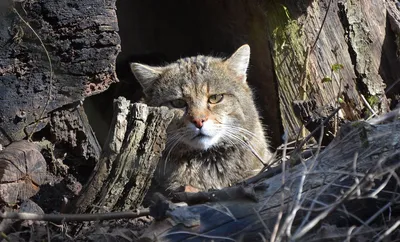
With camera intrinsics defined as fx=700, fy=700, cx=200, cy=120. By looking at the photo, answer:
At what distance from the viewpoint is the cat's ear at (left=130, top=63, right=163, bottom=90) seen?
5.00 m

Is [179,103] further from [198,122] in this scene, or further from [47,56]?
[47,56]

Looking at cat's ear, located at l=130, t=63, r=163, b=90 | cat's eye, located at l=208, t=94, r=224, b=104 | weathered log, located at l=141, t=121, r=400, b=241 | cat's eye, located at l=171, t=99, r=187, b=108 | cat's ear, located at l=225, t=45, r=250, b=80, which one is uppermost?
cat's ear, located at l=130, t=63, r=163, b=90

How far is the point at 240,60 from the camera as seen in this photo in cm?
516

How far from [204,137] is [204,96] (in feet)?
1.20

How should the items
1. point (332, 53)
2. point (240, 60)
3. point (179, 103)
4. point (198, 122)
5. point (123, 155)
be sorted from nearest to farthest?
point (123, 155)
point (198, 122)
point (179, 103)
point (240, 60)
point (332, 53)

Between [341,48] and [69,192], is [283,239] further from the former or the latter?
[341,48]

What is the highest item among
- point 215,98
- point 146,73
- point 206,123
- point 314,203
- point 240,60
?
point 146,73

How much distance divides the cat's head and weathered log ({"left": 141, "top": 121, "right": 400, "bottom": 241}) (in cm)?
145

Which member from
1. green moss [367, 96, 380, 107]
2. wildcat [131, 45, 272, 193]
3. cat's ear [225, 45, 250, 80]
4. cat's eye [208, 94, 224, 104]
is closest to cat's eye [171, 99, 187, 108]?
wildcat [131, 45, 272, 193]

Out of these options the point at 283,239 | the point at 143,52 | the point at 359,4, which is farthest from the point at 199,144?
the point at 143,52

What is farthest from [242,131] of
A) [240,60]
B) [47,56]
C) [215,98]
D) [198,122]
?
[47,56]

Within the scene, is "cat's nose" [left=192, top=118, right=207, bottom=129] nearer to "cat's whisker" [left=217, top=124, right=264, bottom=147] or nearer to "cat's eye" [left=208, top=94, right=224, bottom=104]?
"cat's whisker" [left=217, top=124, right=264, bottom=147]

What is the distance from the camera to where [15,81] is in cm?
406

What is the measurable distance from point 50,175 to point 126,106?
112cm
